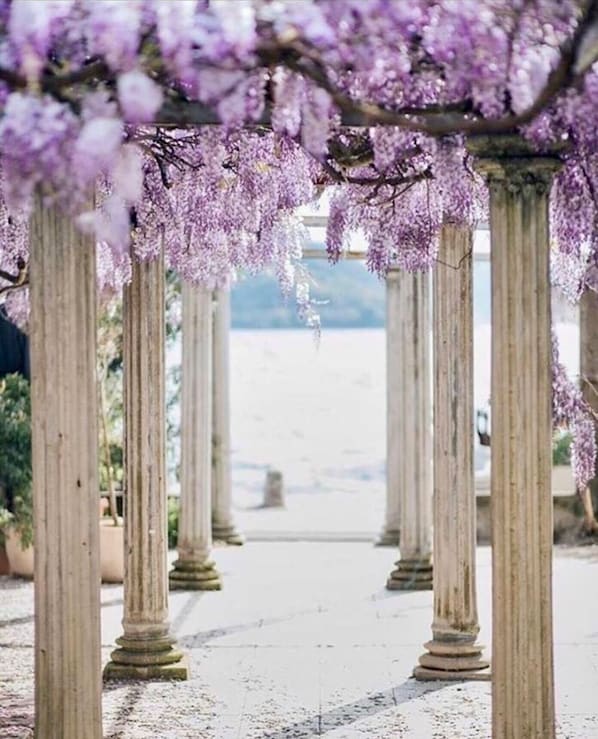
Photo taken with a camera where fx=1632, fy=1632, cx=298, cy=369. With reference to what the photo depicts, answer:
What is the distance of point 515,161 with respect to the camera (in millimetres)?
5637

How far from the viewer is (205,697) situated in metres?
8.16

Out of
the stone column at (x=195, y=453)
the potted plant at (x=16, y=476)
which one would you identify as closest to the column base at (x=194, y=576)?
the stone column at (x=195, y=453)

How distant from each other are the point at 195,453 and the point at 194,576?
37.0 inches

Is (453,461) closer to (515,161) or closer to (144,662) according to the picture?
(144,662)

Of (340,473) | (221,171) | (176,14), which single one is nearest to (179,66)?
(176,14)

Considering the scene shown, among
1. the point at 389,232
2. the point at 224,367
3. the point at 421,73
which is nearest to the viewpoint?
the point at 421,73

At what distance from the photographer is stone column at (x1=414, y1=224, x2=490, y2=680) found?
27.9 ft

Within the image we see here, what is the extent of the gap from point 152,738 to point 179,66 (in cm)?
357

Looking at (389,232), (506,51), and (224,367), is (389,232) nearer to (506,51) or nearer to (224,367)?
(506,51)

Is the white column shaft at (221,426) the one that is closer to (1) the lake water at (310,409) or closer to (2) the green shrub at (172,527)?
(2) the green shrub at (172,527)

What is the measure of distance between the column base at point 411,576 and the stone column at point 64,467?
6746mm

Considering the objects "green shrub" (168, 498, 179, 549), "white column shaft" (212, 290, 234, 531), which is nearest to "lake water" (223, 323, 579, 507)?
"white column shaft" (212, 290, 234, 531)

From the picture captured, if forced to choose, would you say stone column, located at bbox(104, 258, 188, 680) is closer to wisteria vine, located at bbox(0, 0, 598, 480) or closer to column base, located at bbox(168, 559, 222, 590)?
wisteria vine, located at bbox(0, 0, 598, 480)

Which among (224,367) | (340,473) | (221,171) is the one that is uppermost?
(221,171)
